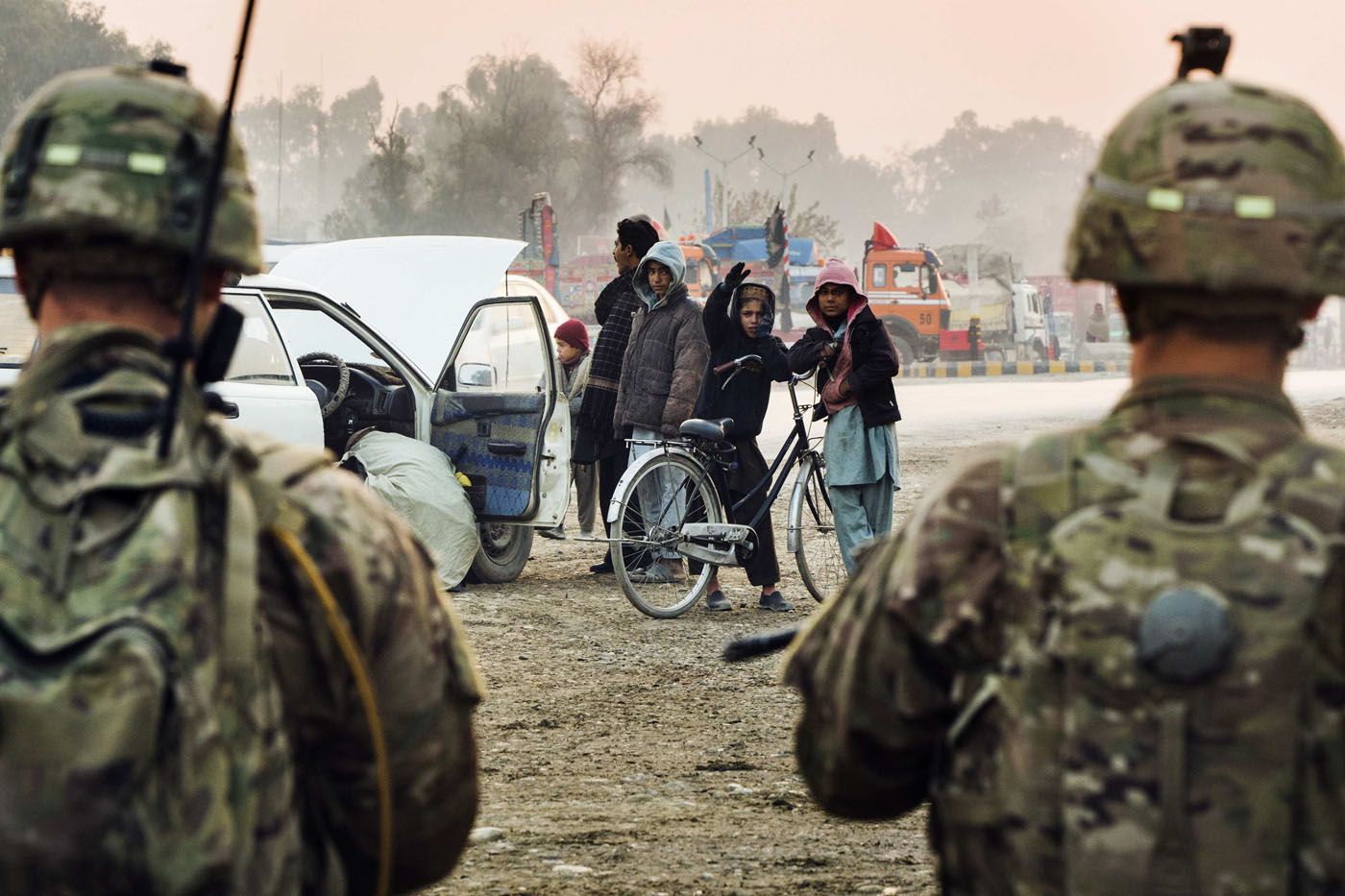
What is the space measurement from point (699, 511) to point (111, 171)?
7.34m

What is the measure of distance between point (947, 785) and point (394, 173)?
64.5 metres

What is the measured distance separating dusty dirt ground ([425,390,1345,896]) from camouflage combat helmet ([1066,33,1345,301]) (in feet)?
9.64

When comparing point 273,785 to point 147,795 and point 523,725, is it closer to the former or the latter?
point 147,795

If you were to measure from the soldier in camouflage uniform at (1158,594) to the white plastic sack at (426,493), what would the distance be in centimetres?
754

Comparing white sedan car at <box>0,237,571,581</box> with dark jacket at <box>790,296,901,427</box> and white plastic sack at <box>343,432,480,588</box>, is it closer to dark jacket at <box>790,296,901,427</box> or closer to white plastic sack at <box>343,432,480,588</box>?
white plastic sack at <box>343,432,480,588</box>

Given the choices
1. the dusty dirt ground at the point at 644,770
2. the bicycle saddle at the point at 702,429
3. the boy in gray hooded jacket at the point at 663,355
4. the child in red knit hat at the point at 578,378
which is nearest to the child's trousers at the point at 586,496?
the child in red knit hat at the point at 578,378

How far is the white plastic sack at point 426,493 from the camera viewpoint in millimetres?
9211

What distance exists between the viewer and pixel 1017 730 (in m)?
1.68

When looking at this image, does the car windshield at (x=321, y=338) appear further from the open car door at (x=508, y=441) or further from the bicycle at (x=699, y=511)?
the bicycle at (x=699, y=511)

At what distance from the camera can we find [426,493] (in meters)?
9.27

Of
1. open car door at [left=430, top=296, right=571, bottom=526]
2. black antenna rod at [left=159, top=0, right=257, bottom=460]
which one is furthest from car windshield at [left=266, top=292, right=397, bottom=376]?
black antenna rod at [left=159, top=0, right=257, bottom=460]

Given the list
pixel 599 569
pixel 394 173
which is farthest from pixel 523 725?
pixel 394 173

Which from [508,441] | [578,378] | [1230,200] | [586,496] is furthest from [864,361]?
[1230,200]

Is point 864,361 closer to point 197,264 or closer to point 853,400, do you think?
point 853,400
